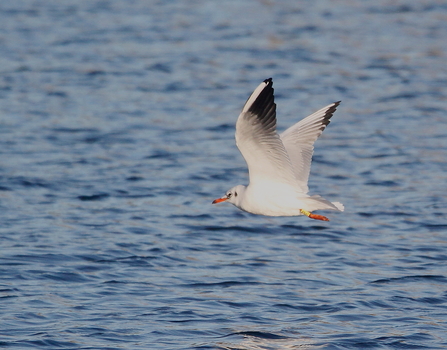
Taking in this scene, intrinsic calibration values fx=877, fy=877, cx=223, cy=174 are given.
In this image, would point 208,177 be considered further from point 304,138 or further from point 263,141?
point 263,141

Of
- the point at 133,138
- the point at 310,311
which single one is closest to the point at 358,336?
the point at 310,311

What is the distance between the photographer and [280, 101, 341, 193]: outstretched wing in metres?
9.68

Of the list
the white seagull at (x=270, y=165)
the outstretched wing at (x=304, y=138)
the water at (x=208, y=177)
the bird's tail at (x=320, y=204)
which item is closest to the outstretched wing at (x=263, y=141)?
the white seagull at (x=270, y=165)

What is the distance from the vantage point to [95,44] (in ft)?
68.4

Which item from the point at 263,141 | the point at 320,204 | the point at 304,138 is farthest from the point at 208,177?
the point at 263,141

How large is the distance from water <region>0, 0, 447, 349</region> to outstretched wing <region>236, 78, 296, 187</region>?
1393 mm

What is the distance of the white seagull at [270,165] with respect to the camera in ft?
27.1

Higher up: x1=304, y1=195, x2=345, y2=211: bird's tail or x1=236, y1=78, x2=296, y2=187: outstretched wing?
x1=236, y1=78, x2=296, y2=187: outstretched wing

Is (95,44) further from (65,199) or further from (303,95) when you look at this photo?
(65,199)

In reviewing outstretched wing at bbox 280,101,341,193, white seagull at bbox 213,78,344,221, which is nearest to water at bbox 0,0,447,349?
white seagull at bbox 213,78,344,221

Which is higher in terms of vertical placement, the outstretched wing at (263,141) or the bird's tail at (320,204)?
the outstretched wing at (263,141)

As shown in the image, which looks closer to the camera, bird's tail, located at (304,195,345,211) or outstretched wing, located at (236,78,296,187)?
outstretched wing, located at (236,78,296,187)

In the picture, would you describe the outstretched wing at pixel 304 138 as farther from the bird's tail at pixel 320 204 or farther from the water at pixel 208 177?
the water at pixel 208 177

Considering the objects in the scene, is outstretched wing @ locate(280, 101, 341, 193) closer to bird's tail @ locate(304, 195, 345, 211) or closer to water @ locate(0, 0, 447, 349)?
bird's tail @ locate(304, 195, 345, 211)
